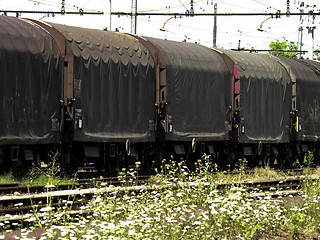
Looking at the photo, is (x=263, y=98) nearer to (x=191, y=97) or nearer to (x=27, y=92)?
(x=191, y=97)

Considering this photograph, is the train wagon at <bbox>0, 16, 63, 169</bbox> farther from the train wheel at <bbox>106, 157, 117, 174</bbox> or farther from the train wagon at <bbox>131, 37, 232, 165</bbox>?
the train wagon at <bbox>131, 37, 232, 165</bbox>

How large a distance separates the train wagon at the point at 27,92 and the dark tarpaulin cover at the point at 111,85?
0.66 m

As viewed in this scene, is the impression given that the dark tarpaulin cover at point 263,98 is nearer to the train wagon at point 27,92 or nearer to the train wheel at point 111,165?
the train wheel at point 111,165

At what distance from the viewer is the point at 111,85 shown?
18469 mm

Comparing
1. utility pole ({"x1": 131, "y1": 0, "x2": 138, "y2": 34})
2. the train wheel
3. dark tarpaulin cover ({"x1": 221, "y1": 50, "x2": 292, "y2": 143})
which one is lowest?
the train wheel

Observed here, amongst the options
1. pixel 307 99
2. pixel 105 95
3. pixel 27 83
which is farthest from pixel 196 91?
pixel 307 99

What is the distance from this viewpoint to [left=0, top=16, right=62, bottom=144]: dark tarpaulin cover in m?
15.8

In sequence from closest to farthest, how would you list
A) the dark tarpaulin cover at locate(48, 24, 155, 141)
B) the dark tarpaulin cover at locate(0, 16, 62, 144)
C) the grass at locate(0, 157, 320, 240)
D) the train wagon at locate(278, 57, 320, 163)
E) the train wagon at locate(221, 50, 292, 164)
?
the grass at locate(0, 157, 320, 240)
the dark tarpaulin cover at locate(0, 16, 62, 144)
the dark tarpaulin cover at locate(48, 24, 155, 141)
the train wagon at locate(221, 50, 292, 164)
the train wagon at locate(278, 57, 320, 163)

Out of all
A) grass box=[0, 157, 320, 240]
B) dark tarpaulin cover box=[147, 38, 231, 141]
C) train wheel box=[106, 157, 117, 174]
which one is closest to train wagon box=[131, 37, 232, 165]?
dark tarpaulin cover box=[147, 38, 231, 141]

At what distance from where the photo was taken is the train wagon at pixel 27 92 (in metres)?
15.8

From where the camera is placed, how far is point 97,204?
9195mm

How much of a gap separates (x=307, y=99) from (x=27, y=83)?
1322cm

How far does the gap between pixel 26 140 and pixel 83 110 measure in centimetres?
190

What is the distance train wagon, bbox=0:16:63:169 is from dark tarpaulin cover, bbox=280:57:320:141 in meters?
11.6
